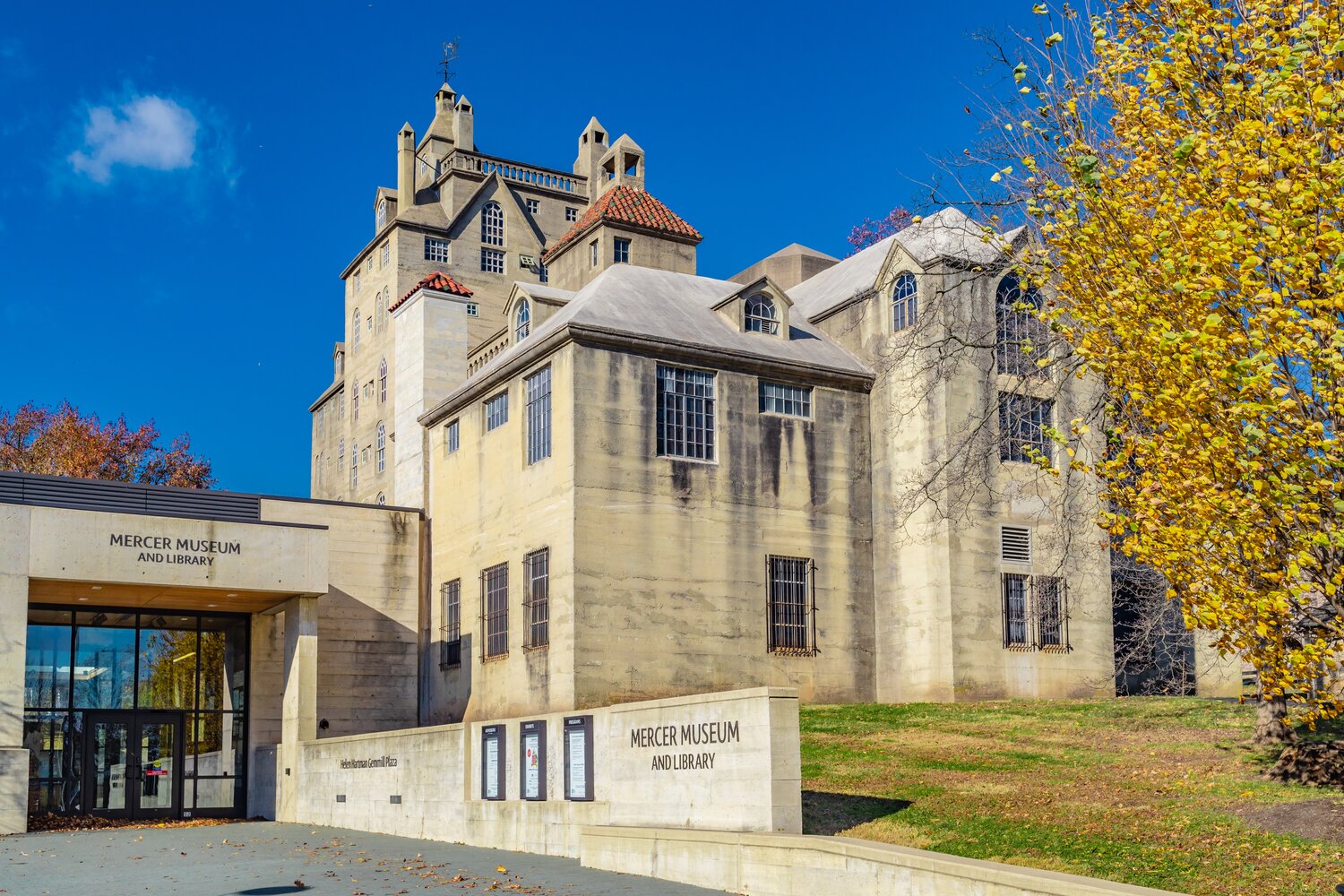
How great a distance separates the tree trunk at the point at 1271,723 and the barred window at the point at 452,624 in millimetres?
20721

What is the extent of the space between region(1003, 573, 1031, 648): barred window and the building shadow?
47.5 feet

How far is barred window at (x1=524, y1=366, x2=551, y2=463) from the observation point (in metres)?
31.9

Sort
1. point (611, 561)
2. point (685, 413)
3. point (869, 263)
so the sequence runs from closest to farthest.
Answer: point (611, 561) < point (685, 413) < point (869, 263)

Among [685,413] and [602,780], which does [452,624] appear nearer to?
[685,413]

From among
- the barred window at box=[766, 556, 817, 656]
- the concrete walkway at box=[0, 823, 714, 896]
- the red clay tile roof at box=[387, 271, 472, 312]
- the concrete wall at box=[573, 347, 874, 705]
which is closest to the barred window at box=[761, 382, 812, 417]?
the concrete wall at box=[573, 347, 874, 705]

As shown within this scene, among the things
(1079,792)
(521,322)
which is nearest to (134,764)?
(521,322)

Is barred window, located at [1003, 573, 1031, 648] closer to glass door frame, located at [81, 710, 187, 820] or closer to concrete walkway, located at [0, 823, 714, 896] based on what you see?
concrete walkway, located at [0, 823, 714, 896]

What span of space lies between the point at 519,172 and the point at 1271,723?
47.4 meters

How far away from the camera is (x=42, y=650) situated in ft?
107

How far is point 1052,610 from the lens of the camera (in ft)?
107

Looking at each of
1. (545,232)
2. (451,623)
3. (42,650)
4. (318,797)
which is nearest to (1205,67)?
(318,797)

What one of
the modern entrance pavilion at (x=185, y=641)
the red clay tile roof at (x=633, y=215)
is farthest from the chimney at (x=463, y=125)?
the modern entrance pavilion at (x=185, y=641)

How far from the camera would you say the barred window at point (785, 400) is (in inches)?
1315

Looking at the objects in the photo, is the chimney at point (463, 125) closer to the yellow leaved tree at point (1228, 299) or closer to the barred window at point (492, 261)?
the barred window at point (492, 261)
